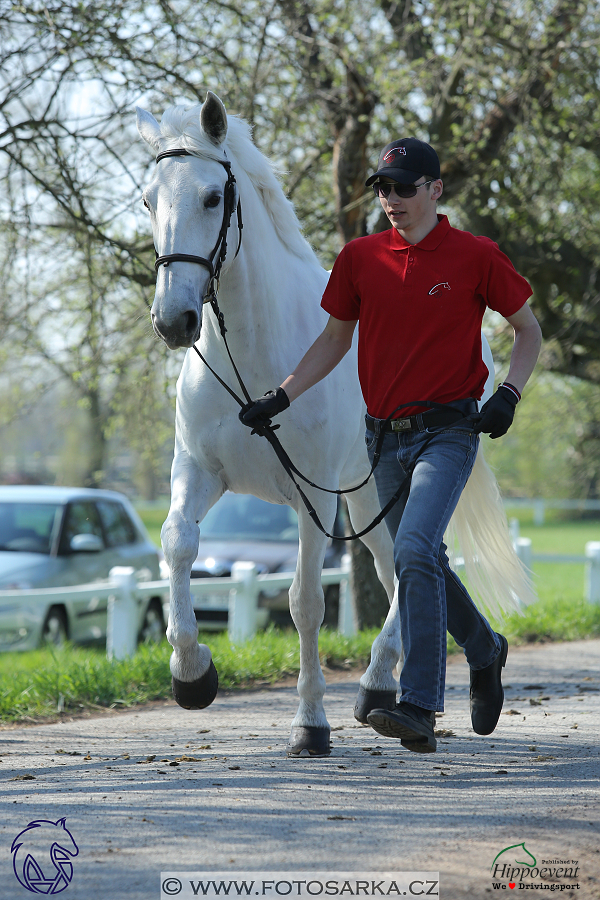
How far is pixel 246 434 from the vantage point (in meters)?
4.09

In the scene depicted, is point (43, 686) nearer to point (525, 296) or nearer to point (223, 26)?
point (525, 296)

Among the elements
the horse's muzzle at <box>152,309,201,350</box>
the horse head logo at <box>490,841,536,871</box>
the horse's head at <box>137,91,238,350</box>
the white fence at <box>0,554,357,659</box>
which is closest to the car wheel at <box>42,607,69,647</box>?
the white fence at <box>0,554,357,659</box>

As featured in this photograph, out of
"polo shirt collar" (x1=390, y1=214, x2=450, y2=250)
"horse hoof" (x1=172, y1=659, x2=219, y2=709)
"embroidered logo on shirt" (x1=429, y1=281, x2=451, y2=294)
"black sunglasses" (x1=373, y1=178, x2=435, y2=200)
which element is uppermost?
"black sunglasses" (x1=373, y1=178, x2=435, y2=200)

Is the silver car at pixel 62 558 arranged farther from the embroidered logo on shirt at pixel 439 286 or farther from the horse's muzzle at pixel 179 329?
the embroidered logo on shirt at pixel 439 286

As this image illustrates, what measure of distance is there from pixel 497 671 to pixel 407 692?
775 millimetres

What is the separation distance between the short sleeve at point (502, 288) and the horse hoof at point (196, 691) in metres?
1.94

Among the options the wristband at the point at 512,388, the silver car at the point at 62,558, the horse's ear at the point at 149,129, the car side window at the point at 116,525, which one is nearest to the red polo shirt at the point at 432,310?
the wristband at the point at 512,388

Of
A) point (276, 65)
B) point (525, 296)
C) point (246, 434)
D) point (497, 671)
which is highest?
point (276, 65)

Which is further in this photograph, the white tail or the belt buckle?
the white tail

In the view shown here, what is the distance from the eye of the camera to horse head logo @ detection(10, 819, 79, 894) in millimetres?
2576

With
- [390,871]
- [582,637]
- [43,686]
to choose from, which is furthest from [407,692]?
[582,637]

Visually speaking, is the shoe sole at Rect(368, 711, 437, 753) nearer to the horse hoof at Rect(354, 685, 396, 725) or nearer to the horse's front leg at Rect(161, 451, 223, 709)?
the horse's front leg at Rect(161, 451, 223, 709)

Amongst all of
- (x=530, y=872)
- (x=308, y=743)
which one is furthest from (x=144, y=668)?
(x=530, y=872)

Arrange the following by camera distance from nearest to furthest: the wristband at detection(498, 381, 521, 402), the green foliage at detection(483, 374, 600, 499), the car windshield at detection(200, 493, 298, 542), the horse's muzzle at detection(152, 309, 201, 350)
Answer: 1. the horse's muzzle at detection(152, 309, 201, 350)
2. the wristband at detection(498, 381, 521, 402)
3. the car windshield at detection(200, 493, 298, 542)
4. the green foliage at detection(483, 374, 600, 499)
